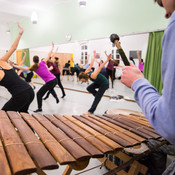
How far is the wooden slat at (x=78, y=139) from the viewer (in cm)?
97

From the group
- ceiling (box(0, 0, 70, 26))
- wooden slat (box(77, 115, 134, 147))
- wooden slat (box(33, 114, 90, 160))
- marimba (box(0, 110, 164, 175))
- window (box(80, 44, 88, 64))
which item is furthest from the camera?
ceiling (box(0, 0, 70, 26))

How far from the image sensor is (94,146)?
1.06 meters

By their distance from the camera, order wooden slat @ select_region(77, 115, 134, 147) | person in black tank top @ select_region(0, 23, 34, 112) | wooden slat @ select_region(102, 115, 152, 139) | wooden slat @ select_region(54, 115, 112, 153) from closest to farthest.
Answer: wooden slat @ select_region(54, 115, 112, 153)
wooden slat @ select_region(77, 115, 134, 147)
wooden slat @ select_region(102, 115, 152, 139)
person in black tank top @ select_region(0, 23, 34, 112)

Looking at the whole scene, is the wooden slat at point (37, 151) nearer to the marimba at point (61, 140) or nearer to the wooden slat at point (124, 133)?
the marimba at point (61, 140)

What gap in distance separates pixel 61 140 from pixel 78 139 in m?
0.12

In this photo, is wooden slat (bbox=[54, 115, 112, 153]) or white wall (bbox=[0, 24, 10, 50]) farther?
white wall (bbox=[0, 24, 10, 50])

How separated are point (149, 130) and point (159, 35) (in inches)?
156

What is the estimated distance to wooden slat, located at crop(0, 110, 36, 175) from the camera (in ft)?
2.35

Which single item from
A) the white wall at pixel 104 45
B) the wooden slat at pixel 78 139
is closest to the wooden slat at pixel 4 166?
the wooden slat at pixel 78 139

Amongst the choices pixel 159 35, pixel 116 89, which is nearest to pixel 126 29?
pixel 159 35

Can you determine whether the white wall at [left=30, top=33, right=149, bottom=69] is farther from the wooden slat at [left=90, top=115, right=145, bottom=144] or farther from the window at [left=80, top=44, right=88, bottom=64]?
the wooden slat at [left=90, top=115, right=145, bottom=144]

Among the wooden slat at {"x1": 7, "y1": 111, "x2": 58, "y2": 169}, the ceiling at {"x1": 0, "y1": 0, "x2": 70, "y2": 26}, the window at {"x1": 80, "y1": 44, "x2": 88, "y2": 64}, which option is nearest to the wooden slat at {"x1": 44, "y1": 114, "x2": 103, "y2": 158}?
the wooden slat at {"x1": 7, "y1": 111, "x2": 58, "y2": 169}

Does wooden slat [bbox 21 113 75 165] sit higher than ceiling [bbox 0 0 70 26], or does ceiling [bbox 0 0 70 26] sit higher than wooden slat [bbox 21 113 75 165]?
ceiling [bbox 0 0 70 26]

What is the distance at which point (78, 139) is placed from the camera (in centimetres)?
111
